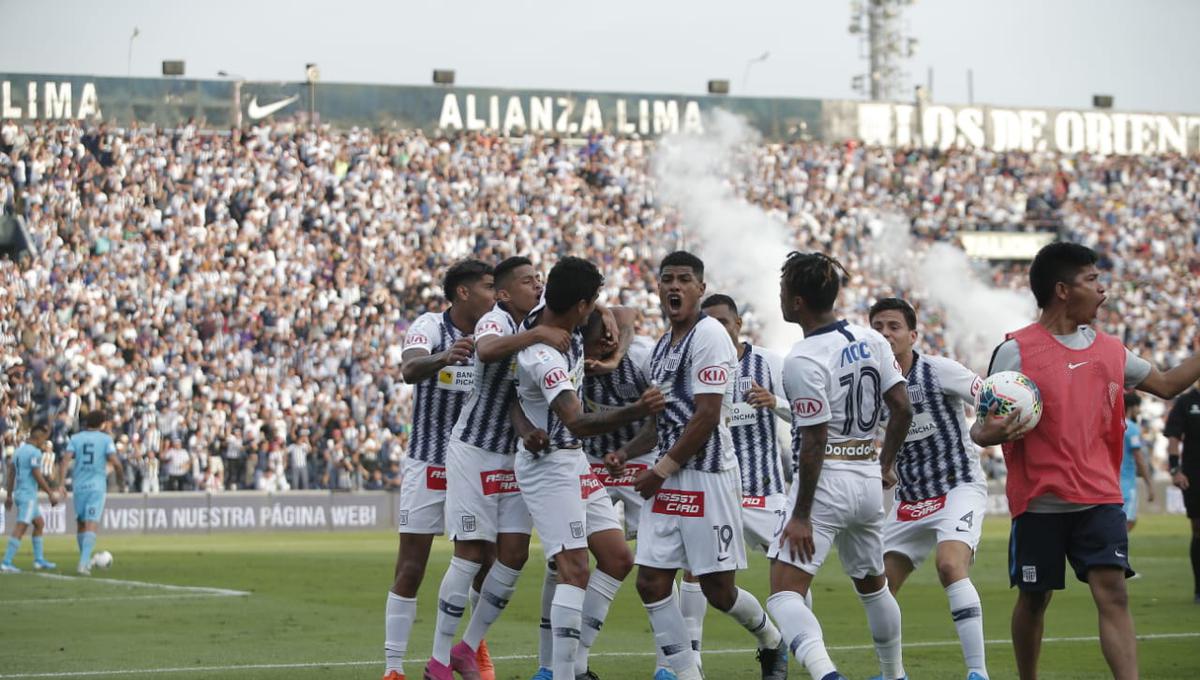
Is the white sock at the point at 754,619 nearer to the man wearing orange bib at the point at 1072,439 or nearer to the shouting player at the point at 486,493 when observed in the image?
the shouting player at the point at 486,493

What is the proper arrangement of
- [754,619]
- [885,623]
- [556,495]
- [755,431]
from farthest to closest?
1. [755,431]
2. [754,619]
3. [556,495]
4. [885,623]

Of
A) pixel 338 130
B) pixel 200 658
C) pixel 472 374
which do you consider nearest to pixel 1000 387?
pixel 472 374

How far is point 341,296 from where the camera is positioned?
127 ft

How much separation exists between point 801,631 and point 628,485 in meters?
3.44

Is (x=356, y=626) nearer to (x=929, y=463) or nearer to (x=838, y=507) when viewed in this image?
(x=929, y=463)

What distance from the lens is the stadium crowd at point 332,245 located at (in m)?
34.1

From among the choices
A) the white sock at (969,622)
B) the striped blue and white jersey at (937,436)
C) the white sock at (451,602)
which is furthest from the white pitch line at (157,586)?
the white sock at (969,622)

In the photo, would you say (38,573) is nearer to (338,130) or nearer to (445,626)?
(445,626)

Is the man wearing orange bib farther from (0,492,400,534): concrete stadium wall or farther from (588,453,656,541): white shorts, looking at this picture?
(0,492,400,534): concrete stadium wall

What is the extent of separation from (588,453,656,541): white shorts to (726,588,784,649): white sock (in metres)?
1.23

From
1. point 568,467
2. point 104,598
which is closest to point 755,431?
point 568,467

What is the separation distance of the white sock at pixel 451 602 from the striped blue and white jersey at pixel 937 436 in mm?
2743

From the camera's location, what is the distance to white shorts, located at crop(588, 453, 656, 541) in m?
11.0

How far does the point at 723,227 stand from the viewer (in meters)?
47.8
